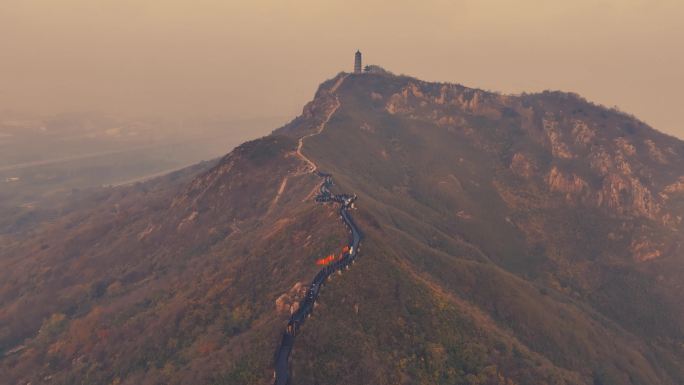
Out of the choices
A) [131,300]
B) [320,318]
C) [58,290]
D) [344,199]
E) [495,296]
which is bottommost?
[58,290]

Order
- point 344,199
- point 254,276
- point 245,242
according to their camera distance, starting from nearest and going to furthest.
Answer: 1. point 254,276
2. point 344,199
3. point 245,242

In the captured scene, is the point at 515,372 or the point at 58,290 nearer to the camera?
the point at 515,372

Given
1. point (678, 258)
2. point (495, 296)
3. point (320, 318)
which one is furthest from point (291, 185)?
point (678, 258)

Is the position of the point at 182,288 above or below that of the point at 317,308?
below

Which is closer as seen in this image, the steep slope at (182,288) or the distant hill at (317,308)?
the distant hill at (317,308)

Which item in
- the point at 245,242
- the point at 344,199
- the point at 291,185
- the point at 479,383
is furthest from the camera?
the point at 291,185

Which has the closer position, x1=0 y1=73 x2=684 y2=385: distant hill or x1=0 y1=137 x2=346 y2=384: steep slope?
x1=0 y1=73 x2=684 y2=385: distant hill

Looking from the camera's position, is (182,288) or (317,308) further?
(182,288)

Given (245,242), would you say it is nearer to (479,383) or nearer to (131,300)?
(131,300)

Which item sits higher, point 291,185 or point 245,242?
point 291,185
